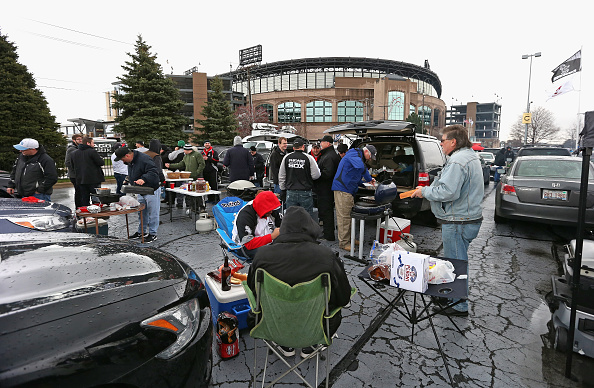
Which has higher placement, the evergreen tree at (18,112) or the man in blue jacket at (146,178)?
the evergreen tree at (18,112)

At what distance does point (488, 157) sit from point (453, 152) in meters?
20.7

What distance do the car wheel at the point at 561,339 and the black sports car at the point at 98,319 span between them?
9.90ft

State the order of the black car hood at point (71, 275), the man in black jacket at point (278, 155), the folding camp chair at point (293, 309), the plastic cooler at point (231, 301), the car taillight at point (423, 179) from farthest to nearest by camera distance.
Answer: the man in black jacket at point (278, 155)
the car taillight at point (423, 179)
the plastic cooler at point (231, 301)
the folding camp chair at point (293, 309)
the black car hood at point (71, 275)

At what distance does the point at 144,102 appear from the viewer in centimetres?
2066

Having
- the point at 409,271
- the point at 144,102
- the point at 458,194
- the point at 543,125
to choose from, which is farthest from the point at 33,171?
the point at 543,125

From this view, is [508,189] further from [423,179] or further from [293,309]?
[293,309]

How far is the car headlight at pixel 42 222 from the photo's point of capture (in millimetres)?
3889

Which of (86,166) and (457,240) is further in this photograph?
(86,166)

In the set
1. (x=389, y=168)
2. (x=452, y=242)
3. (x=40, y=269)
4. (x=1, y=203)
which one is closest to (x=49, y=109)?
(x=1, y=203)

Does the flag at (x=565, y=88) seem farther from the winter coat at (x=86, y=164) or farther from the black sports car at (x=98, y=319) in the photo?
the winter coat at (x=86, y=164)

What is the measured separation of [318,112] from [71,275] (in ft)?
195

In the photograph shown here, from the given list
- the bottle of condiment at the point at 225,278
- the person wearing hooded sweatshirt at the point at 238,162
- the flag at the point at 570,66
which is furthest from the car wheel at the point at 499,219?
the bottle of condiment at the point at 225,278

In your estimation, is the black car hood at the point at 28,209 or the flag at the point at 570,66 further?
the flag at the point at 570,66

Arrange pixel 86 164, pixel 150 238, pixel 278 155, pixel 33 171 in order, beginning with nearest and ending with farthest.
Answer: pixel 33 171 < pixel 150 238 < pixel 86 164 < pixel 278 155
